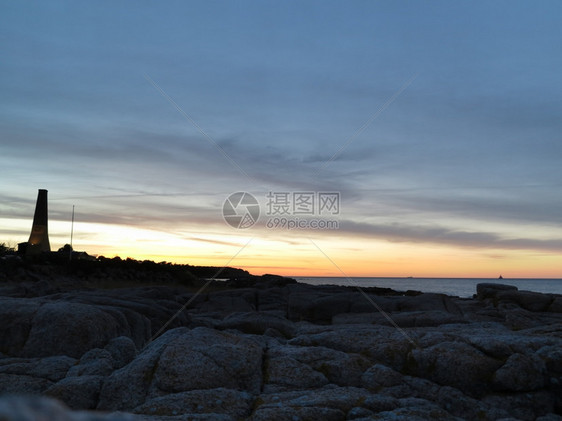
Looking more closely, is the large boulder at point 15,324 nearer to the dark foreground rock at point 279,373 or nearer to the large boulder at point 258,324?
the dark foreground rock at point 279,373

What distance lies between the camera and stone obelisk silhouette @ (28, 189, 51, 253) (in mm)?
79062

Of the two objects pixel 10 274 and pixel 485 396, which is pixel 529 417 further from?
pixel 10 274

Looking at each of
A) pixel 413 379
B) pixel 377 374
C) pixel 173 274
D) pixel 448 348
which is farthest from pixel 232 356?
pixel 173 274

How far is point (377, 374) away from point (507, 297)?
3367 cm

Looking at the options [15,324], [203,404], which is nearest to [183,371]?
[203,404]

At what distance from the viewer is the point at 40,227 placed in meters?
79.4

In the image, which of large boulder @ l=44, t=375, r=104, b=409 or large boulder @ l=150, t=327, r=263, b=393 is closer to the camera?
large boulder @ l=44, t=375, r=104, b=409

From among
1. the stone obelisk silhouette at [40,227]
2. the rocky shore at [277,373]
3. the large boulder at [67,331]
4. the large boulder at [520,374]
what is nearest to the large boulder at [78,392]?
the rocky shore at [277,373]

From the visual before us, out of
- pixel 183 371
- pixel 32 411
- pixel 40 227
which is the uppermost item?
pixel 40 227

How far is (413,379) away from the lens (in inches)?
403

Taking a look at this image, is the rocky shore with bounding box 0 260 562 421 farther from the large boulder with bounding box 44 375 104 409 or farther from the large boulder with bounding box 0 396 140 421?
the large boulder with bounding box 0 396 140 421

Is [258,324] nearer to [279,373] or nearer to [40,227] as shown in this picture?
→ [279,373]

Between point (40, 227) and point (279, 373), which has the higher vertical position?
point (40, 227)

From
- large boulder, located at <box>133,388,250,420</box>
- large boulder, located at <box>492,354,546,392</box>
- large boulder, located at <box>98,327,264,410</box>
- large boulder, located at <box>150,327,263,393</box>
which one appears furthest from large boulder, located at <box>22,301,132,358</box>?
large boulder, located at <box>492,354,546,392</box>
